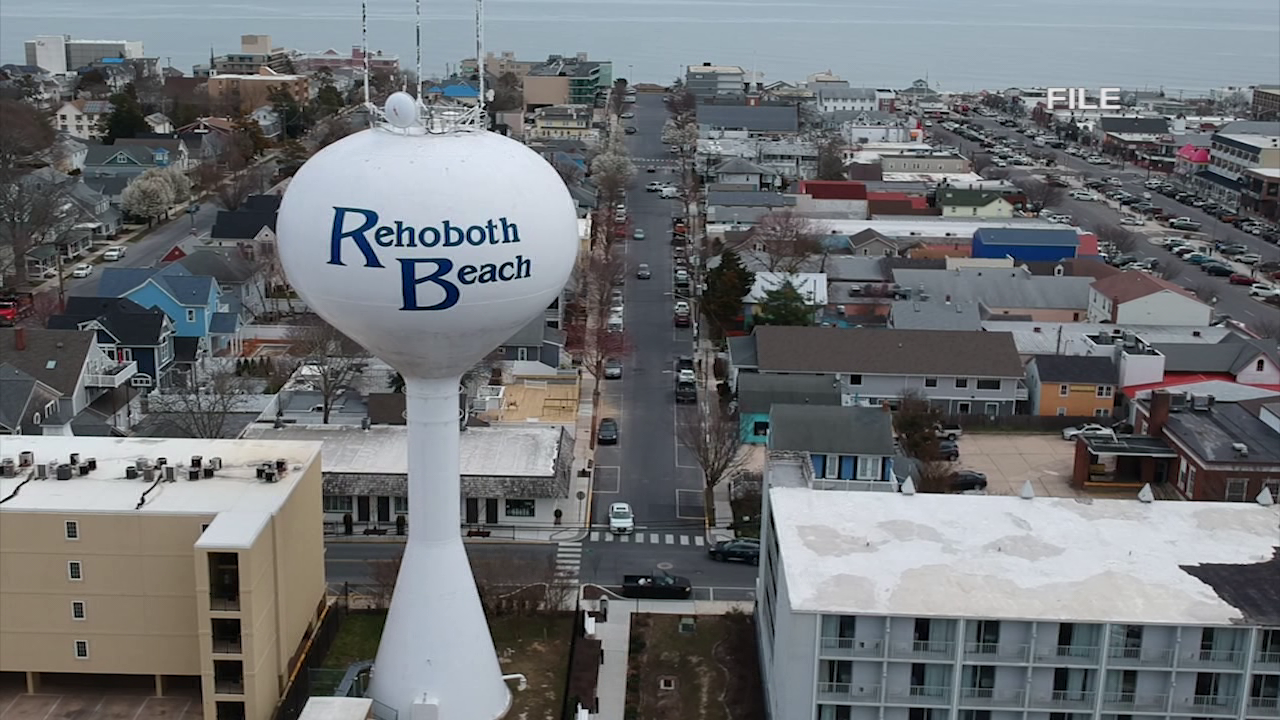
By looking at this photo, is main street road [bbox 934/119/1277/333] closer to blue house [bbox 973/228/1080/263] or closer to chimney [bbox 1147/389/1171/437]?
blue house [bbox 973/228/1080/263]

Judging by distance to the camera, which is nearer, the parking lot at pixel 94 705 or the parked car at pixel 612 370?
the parking lot at pixel 94 705

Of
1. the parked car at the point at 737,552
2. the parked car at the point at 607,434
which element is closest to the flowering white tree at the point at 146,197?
the parked car at the point at 607,434

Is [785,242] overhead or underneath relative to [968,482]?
overhead

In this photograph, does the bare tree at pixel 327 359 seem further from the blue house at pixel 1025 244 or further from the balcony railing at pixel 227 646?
the blue house at pixel 1025 244

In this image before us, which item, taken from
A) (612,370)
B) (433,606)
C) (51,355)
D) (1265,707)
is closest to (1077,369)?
(612,370)

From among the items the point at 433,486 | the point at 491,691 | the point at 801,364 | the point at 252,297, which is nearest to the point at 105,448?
the point at 433,486

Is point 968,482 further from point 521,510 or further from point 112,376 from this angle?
point 112,376

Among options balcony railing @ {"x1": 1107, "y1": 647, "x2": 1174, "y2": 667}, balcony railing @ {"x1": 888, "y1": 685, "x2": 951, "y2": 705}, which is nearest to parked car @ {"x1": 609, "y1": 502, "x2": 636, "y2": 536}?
balcony railing @ {"x1": 888, "y1": 685, "x2": 951, "y2": 705}
